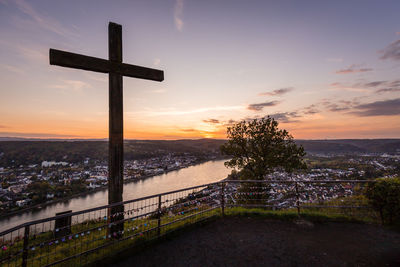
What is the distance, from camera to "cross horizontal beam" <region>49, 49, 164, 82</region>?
3.56m

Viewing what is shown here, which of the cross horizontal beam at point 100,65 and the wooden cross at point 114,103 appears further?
the wooden cross at point 114,103

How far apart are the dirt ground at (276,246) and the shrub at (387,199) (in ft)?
1.64

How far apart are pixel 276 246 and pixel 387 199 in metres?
3.72

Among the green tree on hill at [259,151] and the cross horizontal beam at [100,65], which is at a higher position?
the cross horizontal beam at [100,65]

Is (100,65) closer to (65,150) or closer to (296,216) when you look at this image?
(296,216)

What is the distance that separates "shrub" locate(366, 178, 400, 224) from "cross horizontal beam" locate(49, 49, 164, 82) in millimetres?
6820

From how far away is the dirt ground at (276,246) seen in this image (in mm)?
3328

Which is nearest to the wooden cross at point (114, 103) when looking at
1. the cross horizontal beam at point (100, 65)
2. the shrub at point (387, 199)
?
the cross horizontal beam at point (100, 65)

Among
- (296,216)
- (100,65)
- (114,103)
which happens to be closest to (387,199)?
(296,216)

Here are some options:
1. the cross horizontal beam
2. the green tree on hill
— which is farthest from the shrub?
the green tree on hill

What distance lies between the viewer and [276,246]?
3883 mm

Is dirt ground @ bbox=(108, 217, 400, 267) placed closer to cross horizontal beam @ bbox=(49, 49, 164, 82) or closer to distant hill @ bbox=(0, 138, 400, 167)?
cross horizontal beam @ bbox=(49, 49, 164, 82)

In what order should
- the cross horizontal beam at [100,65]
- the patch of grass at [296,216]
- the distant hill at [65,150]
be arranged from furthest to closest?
1. the distant hill at [65,150]
2. the patch of grass at [296,216]
3. the cross horizontal beam at [100,65]

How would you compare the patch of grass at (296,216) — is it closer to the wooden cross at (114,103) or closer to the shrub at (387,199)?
the shrub at (387,199)
